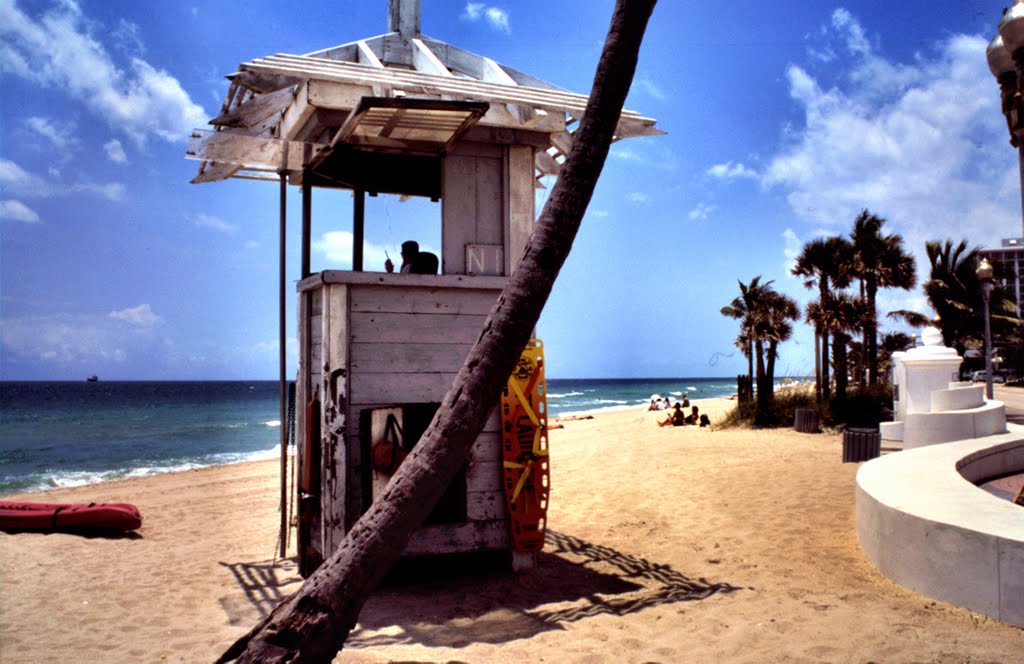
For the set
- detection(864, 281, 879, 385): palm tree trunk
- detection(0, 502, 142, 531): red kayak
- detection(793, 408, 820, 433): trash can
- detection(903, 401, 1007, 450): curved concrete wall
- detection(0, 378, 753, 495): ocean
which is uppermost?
detection(864, 281, 879, 385): palm tree trunk

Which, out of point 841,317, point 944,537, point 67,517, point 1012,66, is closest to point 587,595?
point 944,537

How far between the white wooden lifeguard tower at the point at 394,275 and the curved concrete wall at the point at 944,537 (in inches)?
137

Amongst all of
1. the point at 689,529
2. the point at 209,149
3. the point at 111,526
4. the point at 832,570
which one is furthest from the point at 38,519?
the point at 832,570

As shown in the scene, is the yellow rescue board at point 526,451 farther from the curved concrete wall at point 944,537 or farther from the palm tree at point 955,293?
the palm tree at point 955,293

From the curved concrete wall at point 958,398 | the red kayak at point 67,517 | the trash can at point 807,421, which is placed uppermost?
the curved concrete wall at point 958,398

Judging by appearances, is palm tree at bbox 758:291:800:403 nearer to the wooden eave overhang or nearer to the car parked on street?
the wooden eave overhang

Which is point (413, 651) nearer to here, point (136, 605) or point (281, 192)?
point (136, 605)

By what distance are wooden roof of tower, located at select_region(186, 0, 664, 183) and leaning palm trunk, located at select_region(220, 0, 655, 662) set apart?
2.96 m

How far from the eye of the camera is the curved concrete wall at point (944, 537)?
480 cm

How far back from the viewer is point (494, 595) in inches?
254

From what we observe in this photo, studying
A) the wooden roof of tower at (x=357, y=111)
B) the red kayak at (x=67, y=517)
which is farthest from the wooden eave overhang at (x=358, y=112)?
the red kayak at (x=67, y=517)

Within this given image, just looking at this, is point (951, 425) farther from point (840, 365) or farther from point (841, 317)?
point (841, 317)

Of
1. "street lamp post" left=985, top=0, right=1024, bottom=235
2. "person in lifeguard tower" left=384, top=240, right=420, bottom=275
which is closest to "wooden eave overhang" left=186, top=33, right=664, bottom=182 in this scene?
"person in lifeguard tower" left=384, top=240, right=420, bottom=275

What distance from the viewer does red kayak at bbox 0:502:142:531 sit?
1016 cm
